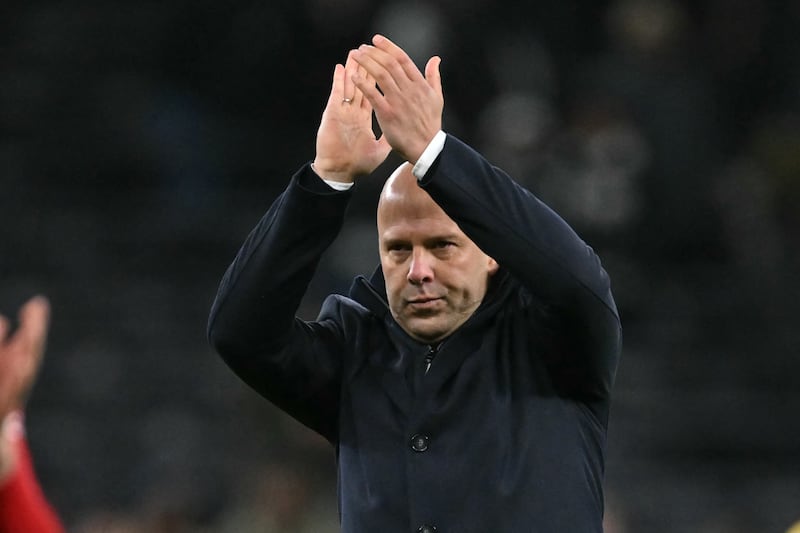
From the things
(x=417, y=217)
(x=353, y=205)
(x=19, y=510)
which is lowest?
(x=353, y=205)

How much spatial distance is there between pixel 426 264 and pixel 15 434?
867 millimetres

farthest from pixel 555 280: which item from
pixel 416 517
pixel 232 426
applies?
pixel 232 426

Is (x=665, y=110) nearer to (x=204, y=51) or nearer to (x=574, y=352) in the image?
(x=204, y=51)

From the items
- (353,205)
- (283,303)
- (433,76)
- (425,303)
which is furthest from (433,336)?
(353,205)

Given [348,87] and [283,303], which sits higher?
[348,87]

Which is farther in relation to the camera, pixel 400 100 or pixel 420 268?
pixel 420 268

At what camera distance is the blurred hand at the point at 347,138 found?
10.4ft

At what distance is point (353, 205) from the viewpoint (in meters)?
8.13

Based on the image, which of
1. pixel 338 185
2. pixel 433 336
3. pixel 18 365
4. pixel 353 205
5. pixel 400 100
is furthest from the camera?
pixel 353 205

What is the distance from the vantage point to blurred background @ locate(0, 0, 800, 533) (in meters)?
7.38

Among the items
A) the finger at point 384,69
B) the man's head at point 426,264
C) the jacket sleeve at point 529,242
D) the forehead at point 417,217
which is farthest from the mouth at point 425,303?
the finger at point 384,69

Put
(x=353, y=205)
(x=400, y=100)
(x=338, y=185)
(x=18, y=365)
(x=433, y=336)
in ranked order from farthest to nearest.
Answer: (x=353, y=205) < (x=433, y=336) < (x=338, y=185) < (x=18, y=365) < (x=400, y=100)

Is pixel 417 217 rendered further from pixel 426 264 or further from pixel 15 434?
pixel 15 434

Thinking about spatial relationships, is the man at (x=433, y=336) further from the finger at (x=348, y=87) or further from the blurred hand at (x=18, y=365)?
the blurred hand at (x=18, y=365)
